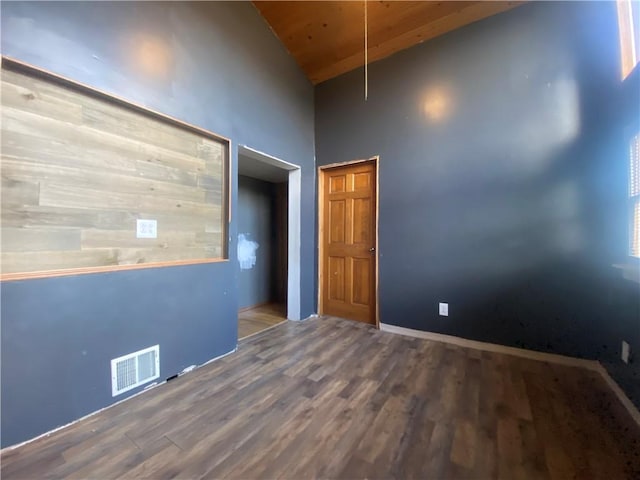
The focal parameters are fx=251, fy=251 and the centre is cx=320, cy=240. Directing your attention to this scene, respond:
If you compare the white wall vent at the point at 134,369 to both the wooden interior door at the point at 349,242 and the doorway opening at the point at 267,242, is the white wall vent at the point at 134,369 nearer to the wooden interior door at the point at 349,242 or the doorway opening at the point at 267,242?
the doorway opening at the point at 267,242

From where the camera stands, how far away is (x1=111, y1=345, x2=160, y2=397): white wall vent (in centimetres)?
158

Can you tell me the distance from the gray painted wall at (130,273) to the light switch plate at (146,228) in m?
0.26

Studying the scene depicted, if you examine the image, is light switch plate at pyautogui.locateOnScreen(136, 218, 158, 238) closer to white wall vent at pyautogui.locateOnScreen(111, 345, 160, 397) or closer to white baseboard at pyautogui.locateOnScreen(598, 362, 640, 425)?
white wall vent at pyautogui.locateOnScreen(111, 345, 160, 397)

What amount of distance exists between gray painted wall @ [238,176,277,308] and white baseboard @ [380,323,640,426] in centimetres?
211

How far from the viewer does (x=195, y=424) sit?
1.42 m

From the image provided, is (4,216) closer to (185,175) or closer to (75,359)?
(75,359)

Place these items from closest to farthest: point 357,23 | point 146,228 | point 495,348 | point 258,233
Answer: point 146,228
point 495,348
point 357,23
point 258,233

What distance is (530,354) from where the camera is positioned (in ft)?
7.30

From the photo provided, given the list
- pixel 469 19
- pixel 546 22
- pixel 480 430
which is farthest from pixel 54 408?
pixel 546 22

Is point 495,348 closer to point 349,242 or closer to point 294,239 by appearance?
point 349,242

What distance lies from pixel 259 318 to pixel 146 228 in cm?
206

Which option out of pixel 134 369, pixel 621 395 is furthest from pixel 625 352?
pixel 134 369

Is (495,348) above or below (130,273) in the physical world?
below

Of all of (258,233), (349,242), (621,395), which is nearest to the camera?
(621,395)
